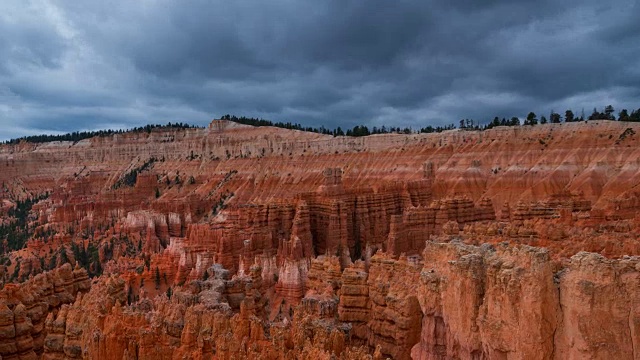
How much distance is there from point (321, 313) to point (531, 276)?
32.3 feet

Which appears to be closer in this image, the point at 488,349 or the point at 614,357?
the point at 614,357

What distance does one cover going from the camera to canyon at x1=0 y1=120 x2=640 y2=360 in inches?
301

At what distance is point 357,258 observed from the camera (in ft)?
114

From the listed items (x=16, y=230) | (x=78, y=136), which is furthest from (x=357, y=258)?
(x=78, y=136)

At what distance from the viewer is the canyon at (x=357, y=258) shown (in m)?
7.64

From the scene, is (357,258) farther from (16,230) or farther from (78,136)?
(78,136)

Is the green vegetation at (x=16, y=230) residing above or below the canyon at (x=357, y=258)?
below

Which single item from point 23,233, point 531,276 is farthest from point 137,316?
point 23,233

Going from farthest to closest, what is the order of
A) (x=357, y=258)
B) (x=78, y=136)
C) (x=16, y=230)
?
(x=78, y=136) < (x=16, y=230) < (x=357, y=258)

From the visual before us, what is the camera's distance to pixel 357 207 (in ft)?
127

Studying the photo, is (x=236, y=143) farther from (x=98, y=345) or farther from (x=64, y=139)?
(x=98, y=345)

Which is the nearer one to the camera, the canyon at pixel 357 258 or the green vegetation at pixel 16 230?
the canyon at pixel 357 258

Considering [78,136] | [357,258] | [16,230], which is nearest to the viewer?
[357,258]

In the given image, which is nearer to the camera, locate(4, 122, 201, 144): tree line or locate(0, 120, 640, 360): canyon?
locate(0, 120, 640, 360): canyon
